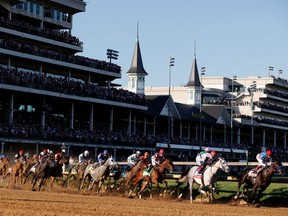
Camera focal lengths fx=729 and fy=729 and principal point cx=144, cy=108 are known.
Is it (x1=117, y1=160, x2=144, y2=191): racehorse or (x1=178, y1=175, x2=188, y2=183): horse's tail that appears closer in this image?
(x1=178, y1=175, x2=188, y2=183): horse's tail

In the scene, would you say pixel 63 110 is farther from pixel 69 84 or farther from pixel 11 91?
pixel 11 91

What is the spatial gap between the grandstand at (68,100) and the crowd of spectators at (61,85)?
68 millimetres

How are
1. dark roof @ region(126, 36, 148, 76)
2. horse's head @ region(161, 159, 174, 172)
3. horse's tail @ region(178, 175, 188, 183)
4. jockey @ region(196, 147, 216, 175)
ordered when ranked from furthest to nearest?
1. dark roof @ region(126, 36, 148, 76)
2. horse's tail @ region(178, 175, 188, 183)
3. horse's head @ region(161, 159, 174, 172)
4. jockey @ region(196, 147, 216, 175)

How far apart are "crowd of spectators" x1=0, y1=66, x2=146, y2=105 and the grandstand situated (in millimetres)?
68

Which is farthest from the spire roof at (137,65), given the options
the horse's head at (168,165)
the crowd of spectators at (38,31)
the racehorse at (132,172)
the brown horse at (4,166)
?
Answer: the horse's head at (168,165)

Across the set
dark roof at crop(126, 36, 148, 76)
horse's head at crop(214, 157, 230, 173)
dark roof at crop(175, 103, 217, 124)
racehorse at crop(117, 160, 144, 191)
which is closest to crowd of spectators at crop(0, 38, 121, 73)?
dark roof at crop(126, 36, 148, 76)

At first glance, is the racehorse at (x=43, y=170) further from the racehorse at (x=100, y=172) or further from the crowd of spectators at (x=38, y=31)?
the crowd of spectators at (x=38, y=31)

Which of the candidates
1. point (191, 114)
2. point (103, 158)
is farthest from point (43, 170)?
point (191, 114)

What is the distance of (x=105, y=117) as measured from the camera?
2576 inches

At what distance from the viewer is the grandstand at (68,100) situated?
51847mm

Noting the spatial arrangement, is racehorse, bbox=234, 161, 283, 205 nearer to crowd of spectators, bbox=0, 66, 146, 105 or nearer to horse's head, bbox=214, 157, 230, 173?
horse's head, bbox=214, 157, 230, 173

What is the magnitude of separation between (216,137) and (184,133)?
8.36m

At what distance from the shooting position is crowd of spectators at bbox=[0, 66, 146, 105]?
5062 cm

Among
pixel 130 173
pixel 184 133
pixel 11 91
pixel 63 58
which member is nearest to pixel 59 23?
pixel 63 58
